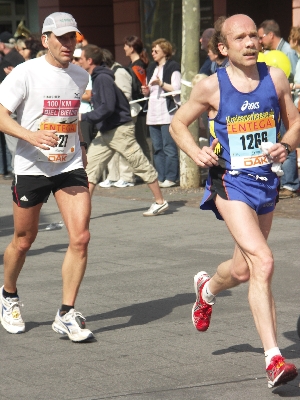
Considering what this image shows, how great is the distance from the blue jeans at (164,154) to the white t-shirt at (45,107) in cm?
732

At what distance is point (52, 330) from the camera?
647cm

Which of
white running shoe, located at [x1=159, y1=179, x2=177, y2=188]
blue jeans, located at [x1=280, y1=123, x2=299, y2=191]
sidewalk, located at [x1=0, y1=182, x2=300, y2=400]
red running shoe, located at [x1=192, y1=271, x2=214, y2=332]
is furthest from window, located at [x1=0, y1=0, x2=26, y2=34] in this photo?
red running shoe, located at [x1=192, y1=271, x2=214, y2=332]

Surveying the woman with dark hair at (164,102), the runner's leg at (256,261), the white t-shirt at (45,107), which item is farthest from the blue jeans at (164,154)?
the runner's leg at (256,261)

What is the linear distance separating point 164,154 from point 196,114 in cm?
841

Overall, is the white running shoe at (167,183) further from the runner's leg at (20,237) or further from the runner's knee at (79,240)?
the runner's knee at (79,240)

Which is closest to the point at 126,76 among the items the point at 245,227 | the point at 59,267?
the point at 59,267

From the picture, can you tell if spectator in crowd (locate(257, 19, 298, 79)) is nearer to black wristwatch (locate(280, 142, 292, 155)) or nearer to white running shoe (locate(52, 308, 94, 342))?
white running shoe (locate(52, 308, 94, 342))

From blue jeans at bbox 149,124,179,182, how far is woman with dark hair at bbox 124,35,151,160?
1.50 ft

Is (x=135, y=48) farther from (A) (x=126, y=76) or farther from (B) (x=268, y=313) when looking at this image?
(B) (x=268, y=313)

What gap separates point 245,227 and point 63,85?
1736mm

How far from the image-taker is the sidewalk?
5.16 metres

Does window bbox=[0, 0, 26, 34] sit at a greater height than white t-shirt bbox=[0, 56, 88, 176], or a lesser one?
Result: lesser

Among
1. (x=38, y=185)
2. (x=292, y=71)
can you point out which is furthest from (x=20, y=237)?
(x=292, y=71)

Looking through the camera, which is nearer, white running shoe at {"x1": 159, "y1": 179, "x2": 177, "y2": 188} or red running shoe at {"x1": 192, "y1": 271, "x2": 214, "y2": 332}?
red running shoe at {"x1": 192, "y1": 271, "x2": 214, "y2": 332}
